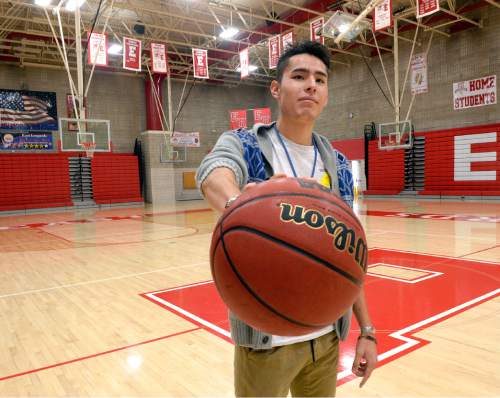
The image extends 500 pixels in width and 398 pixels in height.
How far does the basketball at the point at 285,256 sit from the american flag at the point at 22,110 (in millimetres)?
16901

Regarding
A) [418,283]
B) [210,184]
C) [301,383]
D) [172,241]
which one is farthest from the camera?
[172,241]

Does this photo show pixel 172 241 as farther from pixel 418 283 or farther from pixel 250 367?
pixel 250 367

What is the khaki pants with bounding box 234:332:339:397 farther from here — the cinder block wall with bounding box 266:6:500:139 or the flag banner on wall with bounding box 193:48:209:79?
the cinder block wall with bounding box 266:6:500:139

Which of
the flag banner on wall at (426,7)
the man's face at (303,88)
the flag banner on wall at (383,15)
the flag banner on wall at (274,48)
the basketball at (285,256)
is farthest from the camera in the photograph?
the flag banner on wall at (274,48)

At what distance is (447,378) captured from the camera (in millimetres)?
2191

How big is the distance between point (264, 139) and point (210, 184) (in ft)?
0.91

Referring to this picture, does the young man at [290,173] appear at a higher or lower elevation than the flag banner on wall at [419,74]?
lower

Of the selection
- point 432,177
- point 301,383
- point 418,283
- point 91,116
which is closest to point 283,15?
point 432,177

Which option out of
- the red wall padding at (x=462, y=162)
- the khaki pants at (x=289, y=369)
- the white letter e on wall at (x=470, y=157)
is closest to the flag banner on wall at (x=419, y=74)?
the red wall padding at (x=462, y=162)

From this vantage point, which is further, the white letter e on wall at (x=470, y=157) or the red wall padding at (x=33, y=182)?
the red wall padding at (x=33, y=182)

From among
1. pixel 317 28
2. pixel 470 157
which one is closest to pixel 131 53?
pixel 317 28

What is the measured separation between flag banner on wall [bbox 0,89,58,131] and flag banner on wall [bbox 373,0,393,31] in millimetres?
12408

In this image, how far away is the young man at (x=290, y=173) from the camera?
111 centimetres

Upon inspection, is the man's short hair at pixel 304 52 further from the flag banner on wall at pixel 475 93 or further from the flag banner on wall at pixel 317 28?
the flag banner on wall at pixel 475 93
